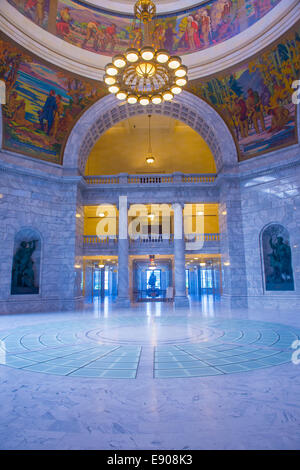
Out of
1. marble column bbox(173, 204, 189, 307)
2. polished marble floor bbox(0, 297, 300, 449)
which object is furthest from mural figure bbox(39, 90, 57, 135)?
polished marble floor bbox(0, 297, 300, 449)

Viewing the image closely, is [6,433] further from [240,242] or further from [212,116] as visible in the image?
[212,116]

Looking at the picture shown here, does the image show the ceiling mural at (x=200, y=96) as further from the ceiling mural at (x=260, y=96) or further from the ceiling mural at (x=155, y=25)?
the ceiling mural at (x=155, y=25)

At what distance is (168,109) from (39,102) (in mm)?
7768

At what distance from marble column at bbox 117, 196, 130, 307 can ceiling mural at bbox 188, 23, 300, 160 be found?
24.9 ft

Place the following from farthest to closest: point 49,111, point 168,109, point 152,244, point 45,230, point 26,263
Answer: point 152,244
point 168,109
point 49,111
point 45,230
point 26,263

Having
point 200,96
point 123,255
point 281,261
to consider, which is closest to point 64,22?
point 200,96

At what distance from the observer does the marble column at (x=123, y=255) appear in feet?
54.2

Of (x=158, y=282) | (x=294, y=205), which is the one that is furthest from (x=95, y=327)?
(x=158, y=282)

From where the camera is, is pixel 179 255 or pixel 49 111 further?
pixel 179 255

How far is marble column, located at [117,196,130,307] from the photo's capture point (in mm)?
16531

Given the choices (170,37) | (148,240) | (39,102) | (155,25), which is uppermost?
(155,25)

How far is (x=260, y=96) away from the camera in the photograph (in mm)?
14648

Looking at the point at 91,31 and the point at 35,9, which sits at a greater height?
the point at 91,31

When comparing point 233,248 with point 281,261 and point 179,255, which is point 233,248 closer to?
point 281,261
